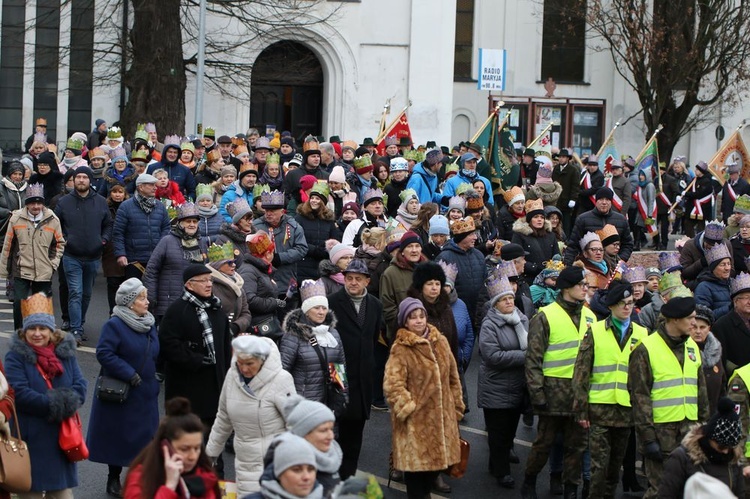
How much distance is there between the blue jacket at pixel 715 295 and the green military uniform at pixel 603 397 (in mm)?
2844

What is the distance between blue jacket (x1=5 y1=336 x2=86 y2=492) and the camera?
29.5ft

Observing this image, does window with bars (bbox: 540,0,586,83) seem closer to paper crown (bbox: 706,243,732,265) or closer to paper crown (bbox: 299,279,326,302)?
paper crown (bbox: 706,243,732,265)

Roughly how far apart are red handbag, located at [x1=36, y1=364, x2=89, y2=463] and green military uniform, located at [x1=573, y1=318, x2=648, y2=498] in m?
3.53

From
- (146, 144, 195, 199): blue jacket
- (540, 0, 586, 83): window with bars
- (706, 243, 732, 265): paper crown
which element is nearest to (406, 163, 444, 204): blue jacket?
(146, 144, 195, 199): blue jacket

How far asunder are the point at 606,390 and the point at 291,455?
4395 mm

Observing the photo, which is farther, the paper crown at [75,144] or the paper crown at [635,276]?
the paper crown at [75,144]

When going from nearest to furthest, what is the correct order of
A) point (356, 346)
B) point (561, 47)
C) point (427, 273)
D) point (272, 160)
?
point (356, 346), point (427, 273), point (272, 160), point (561, 47)

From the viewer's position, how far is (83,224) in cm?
1528

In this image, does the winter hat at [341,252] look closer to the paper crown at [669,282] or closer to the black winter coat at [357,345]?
the black winter coat at [357,345]

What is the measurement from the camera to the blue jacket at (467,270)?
13.5 meters

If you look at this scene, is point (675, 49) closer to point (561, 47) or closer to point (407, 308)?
point (561, 47)

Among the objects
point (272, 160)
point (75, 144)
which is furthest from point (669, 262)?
point (75, 144)

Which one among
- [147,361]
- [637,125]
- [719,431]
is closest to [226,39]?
[637,125]

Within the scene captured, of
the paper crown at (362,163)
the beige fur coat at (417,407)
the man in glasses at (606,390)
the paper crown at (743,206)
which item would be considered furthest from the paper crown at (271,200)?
the paper crown at (743,206)
